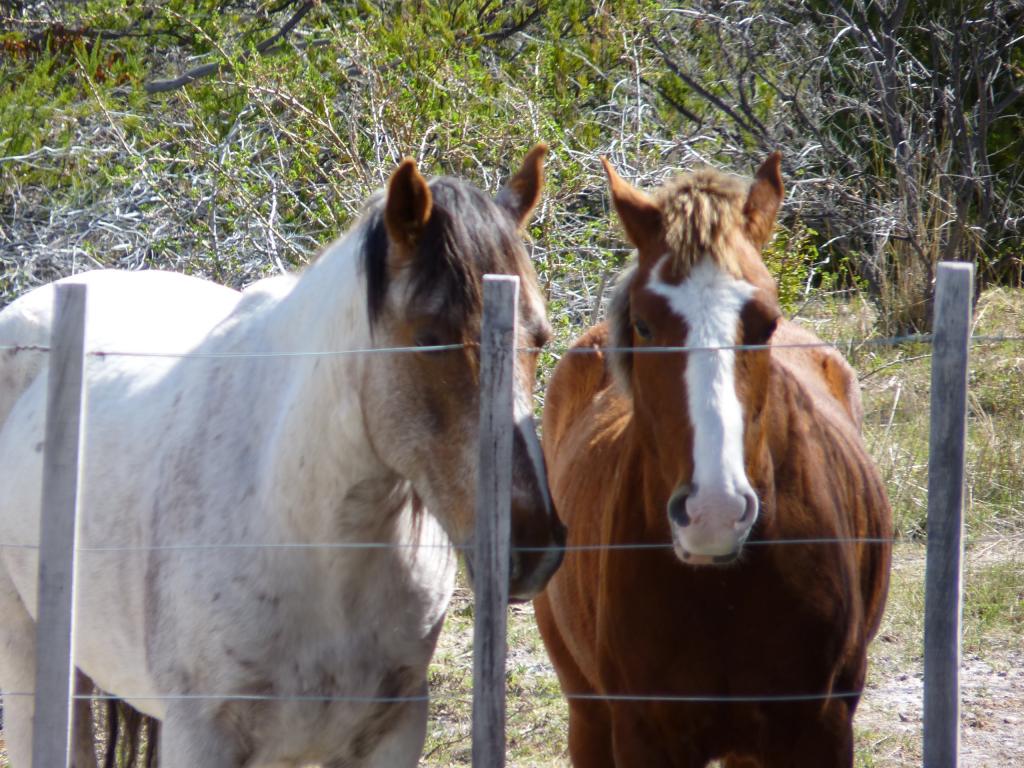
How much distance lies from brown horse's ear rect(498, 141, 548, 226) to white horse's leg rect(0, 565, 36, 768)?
6.20 ft

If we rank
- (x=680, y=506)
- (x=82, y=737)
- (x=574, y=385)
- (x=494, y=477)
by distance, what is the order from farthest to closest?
(x=574, y=385), (x=82, y=737), (x=680, y=506), (x=494, y=477)

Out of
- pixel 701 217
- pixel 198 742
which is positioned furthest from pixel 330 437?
pixel 701 217

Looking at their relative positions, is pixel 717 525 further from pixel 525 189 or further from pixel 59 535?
pixel 59 535

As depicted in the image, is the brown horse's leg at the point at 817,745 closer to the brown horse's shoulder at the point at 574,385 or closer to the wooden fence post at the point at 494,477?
the wooden fence post at the point at 494,477

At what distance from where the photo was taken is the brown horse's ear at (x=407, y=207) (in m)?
2.26

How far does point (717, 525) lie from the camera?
2156mm

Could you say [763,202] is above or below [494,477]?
above

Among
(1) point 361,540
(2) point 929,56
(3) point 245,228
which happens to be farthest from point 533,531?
(2) point 929,56

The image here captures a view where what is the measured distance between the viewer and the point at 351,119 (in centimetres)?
542

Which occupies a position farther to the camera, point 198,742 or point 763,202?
point 763,202

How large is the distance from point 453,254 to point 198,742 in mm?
1162

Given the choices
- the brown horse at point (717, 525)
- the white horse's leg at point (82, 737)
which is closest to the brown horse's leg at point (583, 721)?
the brown horse at point (717, 525)

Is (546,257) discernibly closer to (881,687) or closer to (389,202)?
(881,687)

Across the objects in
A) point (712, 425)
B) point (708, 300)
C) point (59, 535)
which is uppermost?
point (708, 300)
